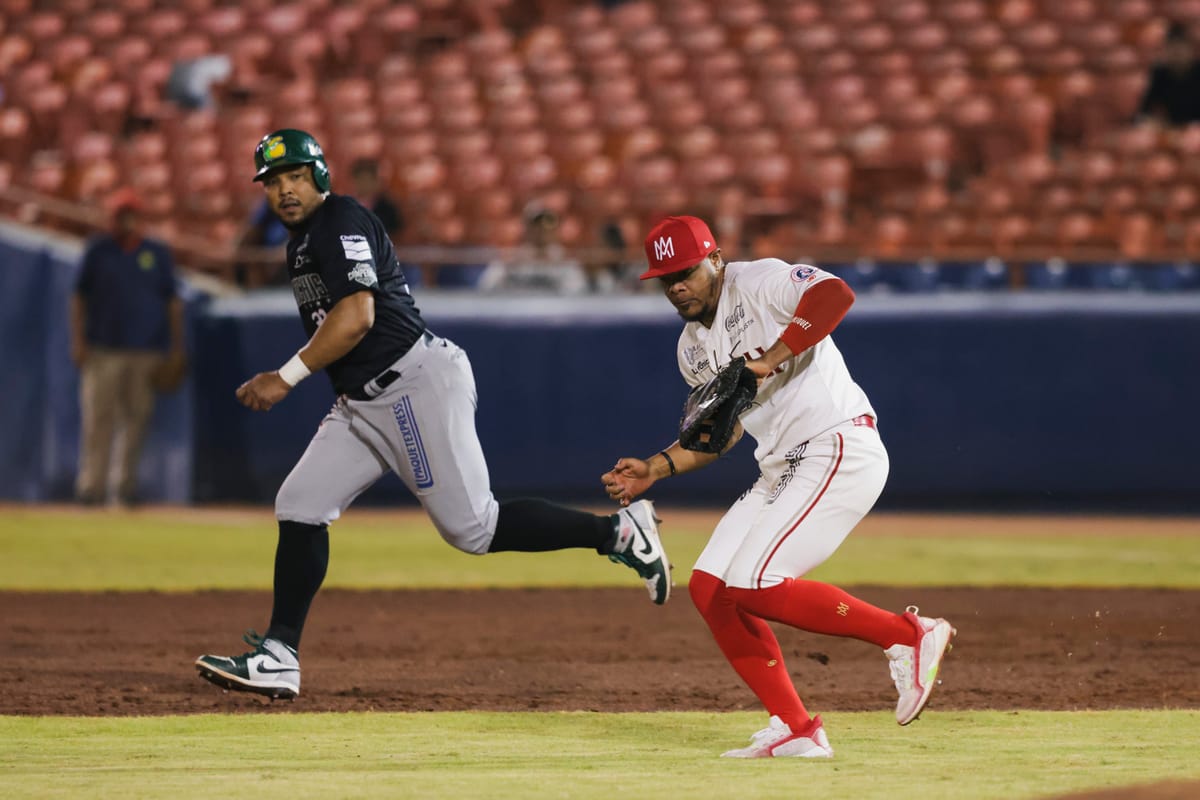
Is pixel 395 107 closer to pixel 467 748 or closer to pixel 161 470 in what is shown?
pixel 161 470

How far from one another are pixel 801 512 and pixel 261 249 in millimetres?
8989

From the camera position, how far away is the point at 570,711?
6.01 m

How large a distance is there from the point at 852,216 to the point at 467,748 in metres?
10.6

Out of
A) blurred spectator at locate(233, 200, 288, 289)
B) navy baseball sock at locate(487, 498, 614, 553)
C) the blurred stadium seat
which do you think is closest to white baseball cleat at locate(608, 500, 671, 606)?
navy baseball sock at locate(487, 498, 614, 553)

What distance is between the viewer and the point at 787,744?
5.01 m

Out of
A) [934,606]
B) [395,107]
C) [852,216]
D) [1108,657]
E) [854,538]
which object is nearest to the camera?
[1108,657]

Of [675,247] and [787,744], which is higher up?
[675,247]

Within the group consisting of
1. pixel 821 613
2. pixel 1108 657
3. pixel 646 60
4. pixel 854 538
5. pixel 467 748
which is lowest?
pixel 854 538

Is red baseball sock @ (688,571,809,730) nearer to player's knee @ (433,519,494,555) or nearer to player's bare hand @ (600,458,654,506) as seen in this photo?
player's bare hand @ (600,458,654,506)

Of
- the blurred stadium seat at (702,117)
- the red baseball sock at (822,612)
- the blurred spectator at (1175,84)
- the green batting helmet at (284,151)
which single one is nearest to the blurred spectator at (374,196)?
the blurred stadium seat at (702,117)

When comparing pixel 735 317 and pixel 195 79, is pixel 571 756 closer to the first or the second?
pixel 735 317

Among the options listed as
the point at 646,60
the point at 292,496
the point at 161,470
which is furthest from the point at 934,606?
the point at 646,60

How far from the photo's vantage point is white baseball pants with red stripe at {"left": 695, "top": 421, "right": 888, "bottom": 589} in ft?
16.3

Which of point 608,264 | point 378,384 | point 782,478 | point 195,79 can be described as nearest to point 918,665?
point 782,478
